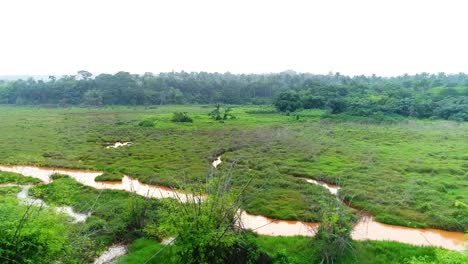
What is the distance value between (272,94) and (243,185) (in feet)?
283

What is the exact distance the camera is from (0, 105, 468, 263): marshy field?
14977 millimetres

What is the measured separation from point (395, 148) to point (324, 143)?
300 inches

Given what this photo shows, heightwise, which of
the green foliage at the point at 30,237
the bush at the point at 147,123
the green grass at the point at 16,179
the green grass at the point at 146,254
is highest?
the green foliage at the point at 30,237

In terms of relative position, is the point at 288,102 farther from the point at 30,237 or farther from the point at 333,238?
the point at 30,237

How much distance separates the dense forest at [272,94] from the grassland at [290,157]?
9.26 metres

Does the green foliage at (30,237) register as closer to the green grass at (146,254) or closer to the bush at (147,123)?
the green grass at (146,254)

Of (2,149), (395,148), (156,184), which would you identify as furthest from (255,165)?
(2,149)

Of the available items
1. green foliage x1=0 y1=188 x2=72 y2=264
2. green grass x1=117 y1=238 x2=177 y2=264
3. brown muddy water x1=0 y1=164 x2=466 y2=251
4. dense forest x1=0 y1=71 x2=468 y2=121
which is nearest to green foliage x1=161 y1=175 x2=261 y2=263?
green grass x1=117 y1=238 x2=177 y2=264

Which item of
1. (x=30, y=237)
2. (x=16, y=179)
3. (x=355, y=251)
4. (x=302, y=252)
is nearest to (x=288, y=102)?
(x=16, y=179)

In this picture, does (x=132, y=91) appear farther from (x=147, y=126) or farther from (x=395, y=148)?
(x=395, y=148)

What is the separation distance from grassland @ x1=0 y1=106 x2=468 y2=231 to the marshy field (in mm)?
123

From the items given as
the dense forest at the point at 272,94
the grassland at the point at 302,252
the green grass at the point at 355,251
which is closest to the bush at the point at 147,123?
the dense forest at the point at 272,94

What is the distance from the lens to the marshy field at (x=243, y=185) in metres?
15.0

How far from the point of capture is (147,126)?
56750 millimetres
